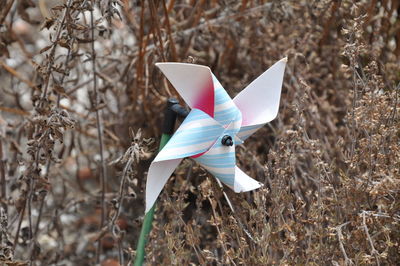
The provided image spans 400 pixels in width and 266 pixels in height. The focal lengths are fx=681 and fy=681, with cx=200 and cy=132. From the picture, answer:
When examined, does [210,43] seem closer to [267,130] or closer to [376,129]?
[267,130]

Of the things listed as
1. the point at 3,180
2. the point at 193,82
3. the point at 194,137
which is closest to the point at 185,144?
the point at 194,137

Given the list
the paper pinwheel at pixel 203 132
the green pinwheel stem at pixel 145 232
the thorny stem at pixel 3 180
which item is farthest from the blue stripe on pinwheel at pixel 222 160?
the thorny stem at pixel 3 180

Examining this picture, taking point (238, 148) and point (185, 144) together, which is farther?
point (238, 148)

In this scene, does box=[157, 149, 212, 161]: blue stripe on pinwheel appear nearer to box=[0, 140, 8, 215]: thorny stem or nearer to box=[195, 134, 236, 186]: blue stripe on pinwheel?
box=[195, 134, 236, 186]: blue stripe on pinwheel

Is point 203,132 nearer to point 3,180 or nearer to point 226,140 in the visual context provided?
point 226,140

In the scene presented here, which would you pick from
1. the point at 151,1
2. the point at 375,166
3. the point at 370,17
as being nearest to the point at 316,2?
the point at 370,17
